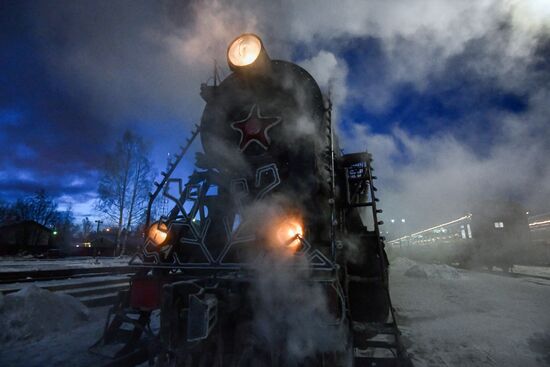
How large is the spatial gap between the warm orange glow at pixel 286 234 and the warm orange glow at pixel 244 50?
7.48 feet

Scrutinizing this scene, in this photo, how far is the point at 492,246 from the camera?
18406 mm

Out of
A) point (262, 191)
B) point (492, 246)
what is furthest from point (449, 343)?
point (492, 246)

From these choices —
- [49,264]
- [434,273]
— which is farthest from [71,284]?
[434,273]

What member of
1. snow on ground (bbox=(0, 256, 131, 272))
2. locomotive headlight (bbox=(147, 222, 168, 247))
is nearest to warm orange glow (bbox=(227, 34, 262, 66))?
locomotive headlight (bbox=(147, 222, 168, 247))

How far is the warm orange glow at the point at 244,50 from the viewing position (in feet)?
12.3

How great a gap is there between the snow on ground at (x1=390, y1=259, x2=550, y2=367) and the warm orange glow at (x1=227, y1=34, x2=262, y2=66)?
5175 millimetres

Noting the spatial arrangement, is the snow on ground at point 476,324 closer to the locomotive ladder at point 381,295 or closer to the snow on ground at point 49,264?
the locomotive ladder at point 381,295

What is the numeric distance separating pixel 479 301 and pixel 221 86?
10022 millimetres

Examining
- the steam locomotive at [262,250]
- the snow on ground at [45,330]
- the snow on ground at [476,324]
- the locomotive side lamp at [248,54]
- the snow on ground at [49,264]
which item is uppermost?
the locomotive side lamp at [248,54]

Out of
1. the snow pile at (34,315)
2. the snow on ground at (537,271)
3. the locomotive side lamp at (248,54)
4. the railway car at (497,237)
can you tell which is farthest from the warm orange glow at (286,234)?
the railway car at (497,237)

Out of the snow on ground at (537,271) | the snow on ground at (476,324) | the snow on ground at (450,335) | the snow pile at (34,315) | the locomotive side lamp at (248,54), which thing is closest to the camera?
the locomotive side lamp at (248,54)

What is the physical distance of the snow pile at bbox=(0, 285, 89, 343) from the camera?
4.71 metres

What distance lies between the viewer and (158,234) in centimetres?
355

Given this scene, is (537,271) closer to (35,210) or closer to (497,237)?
(497,237)
